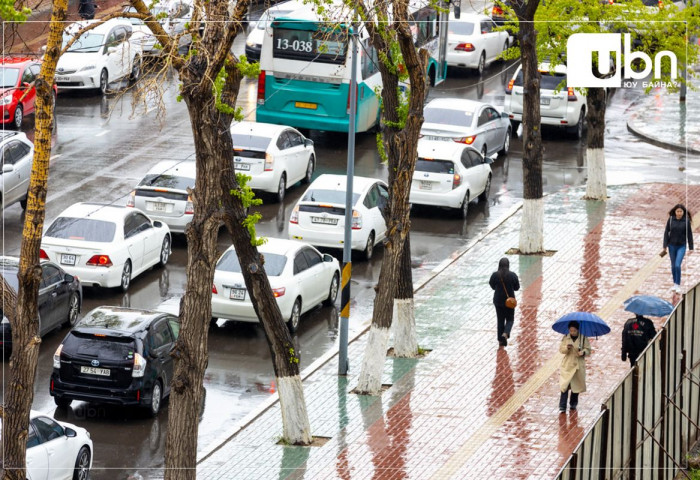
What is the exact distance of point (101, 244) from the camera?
24.4 meters

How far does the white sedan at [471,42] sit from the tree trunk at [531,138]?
14.9 m

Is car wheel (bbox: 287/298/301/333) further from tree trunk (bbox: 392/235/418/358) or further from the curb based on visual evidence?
tree trunk (bbox: 392/235/418/358)

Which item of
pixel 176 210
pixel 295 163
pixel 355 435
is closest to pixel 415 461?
pixel 355 435

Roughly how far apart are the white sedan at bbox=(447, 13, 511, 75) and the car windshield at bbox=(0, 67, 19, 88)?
13571 millimetres

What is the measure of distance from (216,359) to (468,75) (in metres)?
23.0

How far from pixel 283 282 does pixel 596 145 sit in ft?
34.2

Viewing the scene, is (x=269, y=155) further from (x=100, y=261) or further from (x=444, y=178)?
(x=100, y=261)

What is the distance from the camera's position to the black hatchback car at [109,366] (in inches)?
773

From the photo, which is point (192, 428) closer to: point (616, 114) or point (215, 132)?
point (215, 132)

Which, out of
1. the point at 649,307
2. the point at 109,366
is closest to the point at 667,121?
the point at 649,307

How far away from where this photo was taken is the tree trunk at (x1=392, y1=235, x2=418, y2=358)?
21891mm

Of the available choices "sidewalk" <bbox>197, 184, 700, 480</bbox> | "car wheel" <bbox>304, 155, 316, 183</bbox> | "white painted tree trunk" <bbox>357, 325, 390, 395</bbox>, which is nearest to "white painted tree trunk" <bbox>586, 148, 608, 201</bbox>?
"sidewalk" <bbox>197, 184, 700, 480</bbox>

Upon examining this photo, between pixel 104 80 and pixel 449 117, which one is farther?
pixel 104 80

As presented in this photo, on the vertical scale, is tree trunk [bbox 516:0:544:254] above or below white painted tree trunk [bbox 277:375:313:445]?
above
